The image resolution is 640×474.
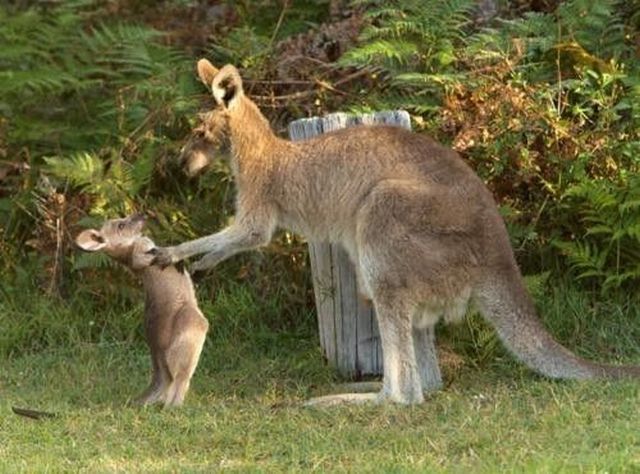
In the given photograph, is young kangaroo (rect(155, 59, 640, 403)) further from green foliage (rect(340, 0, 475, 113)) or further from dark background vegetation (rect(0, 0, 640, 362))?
green foliage (rect(340, 0, 475, 113))

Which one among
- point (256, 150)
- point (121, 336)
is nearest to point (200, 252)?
point (256, 150)

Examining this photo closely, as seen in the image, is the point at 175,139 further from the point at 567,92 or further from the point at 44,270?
the point at 567,92

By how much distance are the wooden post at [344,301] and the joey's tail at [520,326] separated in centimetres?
96

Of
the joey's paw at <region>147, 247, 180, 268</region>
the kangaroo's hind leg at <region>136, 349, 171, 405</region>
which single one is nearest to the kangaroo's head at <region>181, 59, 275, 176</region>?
the joey's paw at <region>147, 247, 180, 268</region>

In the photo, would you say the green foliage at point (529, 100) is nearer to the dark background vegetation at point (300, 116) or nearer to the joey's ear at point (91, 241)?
the dark background vegetation at point (300, 116)

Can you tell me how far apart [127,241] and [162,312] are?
0.55 metres

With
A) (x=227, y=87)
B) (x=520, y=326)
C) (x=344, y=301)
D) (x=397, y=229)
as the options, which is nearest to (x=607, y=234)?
(x=520, y=326)

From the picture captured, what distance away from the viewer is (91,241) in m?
8.12

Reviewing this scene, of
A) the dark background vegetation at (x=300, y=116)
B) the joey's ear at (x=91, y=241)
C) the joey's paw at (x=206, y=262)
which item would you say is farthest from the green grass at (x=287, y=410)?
the joey's ear at (x=91, y=241)

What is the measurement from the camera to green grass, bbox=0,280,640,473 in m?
6.59

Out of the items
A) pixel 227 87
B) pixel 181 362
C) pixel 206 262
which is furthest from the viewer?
pixel 227 87

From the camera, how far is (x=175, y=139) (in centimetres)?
1031

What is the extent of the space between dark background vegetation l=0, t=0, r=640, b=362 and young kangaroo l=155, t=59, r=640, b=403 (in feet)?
3.19

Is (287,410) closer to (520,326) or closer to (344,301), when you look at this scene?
(344,301)
